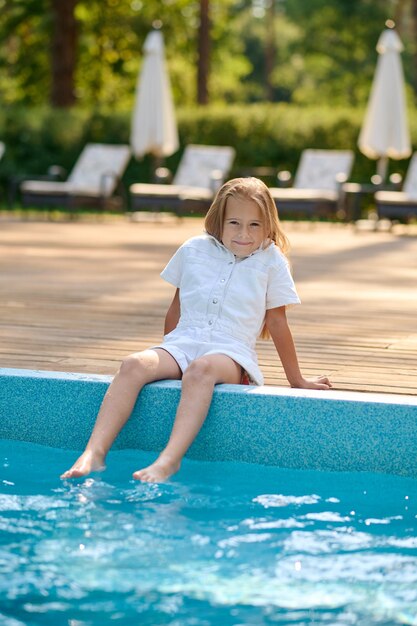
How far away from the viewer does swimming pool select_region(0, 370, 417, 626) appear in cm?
273

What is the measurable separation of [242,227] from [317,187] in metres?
10.4

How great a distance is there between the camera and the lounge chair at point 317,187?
13.2m

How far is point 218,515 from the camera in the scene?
3.44 meters

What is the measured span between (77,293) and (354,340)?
2.07 meters

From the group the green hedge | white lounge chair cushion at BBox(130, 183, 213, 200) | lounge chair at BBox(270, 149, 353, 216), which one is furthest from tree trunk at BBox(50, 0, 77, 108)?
lounge chair at BBox(270, 149, 353, 216)

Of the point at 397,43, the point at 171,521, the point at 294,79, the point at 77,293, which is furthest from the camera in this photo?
the point at 294,79

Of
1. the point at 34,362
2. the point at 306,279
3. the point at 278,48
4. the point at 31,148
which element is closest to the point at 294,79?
the point at 278,48

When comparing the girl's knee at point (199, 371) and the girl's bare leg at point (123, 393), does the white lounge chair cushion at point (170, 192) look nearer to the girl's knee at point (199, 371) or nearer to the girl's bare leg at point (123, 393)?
the girl's bare leg at point (123, 393)

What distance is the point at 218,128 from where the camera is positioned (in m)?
17.0

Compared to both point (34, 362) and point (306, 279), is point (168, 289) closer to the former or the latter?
point (306, 279)

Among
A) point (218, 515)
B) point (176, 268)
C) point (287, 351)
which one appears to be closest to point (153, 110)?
point (176, 268)

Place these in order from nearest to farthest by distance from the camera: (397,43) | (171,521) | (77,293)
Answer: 1. (171,521)
2. (77,293)
3. (397,43)

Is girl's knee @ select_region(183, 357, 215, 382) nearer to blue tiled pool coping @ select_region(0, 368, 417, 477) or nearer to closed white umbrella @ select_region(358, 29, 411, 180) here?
blue tiled pool coping @ select_region(0, 368, 417, 477)

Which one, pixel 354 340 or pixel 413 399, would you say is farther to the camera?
pixel 354 340
